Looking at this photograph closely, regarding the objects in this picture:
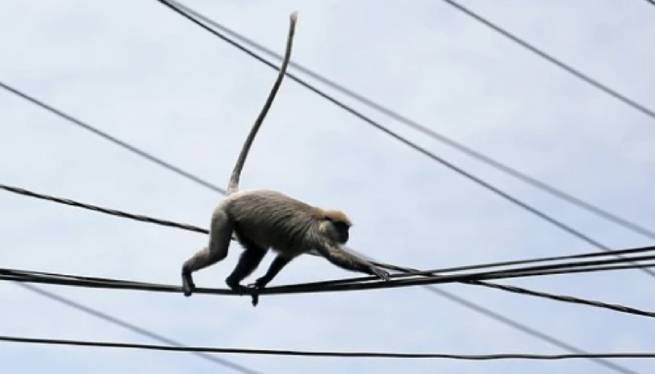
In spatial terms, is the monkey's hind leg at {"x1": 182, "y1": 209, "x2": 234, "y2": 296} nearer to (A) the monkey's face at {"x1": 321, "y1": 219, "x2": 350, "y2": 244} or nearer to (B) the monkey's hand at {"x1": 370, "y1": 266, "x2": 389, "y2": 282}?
(A) the monkey's face at {"x1": 321, "y1": 219, "x2": 350, "y2": 244}

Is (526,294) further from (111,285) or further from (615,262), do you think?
(111,285)

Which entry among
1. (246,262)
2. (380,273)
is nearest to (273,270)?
(246,262)

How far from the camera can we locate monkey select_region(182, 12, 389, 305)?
1184 cm

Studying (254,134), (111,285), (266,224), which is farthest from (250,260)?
(111,285)

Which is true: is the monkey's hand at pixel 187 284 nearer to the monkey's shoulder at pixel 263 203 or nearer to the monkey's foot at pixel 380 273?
the monkey's shoulder at pixel 263 203

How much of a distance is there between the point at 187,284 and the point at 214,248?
0.49 metres

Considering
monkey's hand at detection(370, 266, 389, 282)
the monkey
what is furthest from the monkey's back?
monkey's hand at detection(370, 266, 389, 282)

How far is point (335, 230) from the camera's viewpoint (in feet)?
40.3

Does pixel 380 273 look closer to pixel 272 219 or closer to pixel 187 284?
pixel 272 219

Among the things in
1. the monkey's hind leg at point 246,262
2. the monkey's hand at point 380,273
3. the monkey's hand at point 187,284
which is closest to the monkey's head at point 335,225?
the monkey's hind leg at point 246,262

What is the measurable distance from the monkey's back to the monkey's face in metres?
0.13

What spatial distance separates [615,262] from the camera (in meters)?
9.27

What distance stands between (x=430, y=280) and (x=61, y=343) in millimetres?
2585

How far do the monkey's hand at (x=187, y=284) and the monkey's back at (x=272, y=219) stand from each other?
2.32ft
